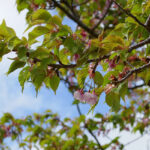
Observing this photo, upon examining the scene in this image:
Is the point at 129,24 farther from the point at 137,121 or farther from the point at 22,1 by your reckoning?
the point at 137,121

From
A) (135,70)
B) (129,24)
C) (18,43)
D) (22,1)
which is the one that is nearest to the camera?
(18,43)

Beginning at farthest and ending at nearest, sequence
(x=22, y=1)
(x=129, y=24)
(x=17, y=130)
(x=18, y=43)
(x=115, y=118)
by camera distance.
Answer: (x=17, y=130) → (x=115, y=118) → (x=22, y=1) → (x=129, y=24) → (x=18, y=43)

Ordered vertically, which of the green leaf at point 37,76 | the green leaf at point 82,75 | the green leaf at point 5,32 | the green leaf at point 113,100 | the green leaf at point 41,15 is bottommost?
the green leaf at point 113,100

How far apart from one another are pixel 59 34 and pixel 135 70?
346mm

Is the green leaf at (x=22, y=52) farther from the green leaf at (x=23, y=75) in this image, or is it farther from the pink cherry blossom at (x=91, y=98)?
the pink cherry blossom at (x=91, y=98)

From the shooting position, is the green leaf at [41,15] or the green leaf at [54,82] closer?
the green leaf at [41,15]

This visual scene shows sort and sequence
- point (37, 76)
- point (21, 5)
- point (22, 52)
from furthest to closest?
point (21, 5) < point (37, 76) < point (22, 52)

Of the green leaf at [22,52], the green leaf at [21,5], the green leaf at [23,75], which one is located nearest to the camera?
the green leaf at [22,52]

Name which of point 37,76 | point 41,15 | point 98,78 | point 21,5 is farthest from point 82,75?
point 21,5

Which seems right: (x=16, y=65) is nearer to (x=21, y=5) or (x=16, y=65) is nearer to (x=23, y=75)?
(x=23, y=75)

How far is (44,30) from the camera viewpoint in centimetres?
91

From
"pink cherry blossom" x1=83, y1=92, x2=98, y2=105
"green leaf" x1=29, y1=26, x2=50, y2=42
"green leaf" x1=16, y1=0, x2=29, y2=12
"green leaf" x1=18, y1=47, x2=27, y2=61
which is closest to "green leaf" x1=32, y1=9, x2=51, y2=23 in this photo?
"green leaf" x1=29, y1=26, x2=50, y2=42

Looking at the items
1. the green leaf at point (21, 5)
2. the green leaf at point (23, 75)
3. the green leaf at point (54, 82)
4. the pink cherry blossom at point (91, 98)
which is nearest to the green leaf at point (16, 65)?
the green leaf at point (23, 75)

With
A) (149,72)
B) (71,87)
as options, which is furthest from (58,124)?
(149,72)
